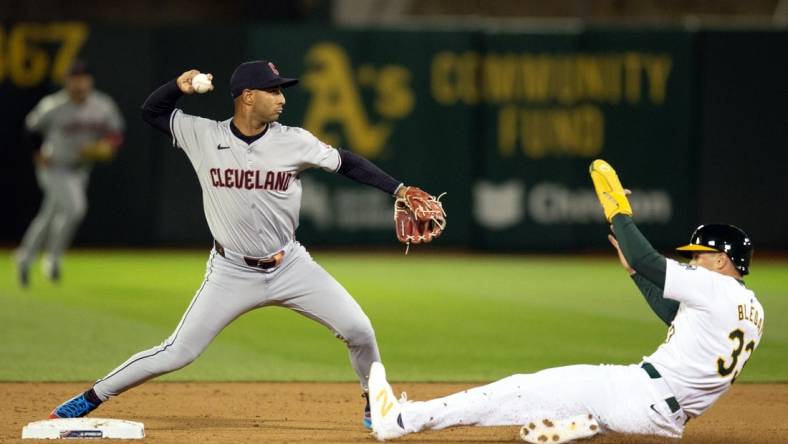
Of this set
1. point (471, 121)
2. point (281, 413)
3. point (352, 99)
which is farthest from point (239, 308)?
point (471, 121)

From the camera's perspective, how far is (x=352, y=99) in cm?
1898

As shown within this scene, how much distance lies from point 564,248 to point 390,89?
3546mm

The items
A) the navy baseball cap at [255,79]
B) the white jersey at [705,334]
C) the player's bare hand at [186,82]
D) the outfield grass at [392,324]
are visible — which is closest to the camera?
the white jersey at [705,334]

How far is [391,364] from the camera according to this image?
9.63 meters

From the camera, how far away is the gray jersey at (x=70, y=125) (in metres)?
14.5

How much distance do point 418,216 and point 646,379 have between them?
4.90ft

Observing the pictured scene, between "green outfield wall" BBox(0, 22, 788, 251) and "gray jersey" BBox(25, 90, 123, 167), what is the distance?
4138 mm

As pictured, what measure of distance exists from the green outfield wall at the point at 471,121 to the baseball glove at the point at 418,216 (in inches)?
473

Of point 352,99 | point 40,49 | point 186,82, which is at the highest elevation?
point 186,82

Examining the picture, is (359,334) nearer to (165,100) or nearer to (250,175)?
(250,175)

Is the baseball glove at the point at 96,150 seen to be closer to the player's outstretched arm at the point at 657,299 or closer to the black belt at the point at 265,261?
the black belt at the point at 265,261

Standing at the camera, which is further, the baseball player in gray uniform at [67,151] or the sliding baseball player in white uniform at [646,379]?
the baseball player in gray uniform at [67,151]

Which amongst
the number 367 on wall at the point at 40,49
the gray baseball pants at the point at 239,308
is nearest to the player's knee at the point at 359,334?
the gray baseball pants at the point at 239,308

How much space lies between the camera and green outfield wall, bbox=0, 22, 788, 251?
747 inches
